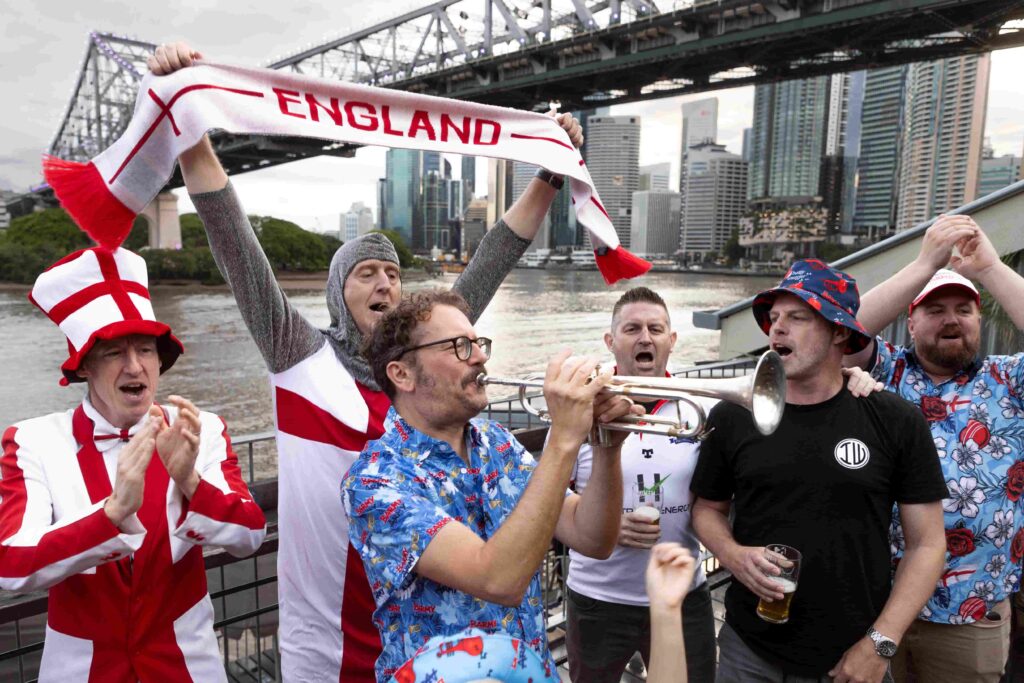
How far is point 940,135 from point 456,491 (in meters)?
60.8

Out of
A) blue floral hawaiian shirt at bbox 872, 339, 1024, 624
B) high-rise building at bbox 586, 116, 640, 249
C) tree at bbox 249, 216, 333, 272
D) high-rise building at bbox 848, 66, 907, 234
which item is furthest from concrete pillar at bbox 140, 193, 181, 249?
blue floral hawaiian shirt at bbox 872, 339, 1024, 624

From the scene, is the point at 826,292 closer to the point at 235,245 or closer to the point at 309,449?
the point at 309,449

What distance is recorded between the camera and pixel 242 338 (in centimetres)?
3812

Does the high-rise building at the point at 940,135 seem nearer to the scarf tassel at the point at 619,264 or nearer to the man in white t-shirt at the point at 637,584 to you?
the scarf tassel at the point at 619,264

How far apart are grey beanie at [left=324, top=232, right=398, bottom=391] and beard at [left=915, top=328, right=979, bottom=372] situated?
1930 millimetres

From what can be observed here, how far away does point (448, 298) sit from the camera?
1724 mm

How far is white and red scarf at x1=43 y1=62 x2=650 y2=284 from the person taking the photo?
190 cm

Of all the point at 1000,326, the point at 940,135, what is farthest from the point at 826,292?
the point at 940,135

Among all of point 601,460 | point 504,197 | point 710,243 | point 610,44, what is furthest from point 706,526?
point 710,243

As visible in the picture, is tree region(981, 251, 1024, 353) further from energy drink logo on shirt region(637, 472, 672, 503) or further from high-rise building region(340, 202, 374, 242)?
high-rise building region(340, 202, 374, 242)

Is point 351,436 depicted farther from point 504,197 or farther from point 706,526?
point 504,197

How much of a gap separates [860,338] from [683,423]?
82 centimetres

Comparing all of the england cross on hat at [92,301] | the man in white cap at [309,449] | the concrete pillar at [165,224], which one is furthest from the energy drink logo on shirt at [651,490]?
the concrete pillar at [165,224]

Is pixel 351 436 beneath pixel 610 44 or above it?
beneath
